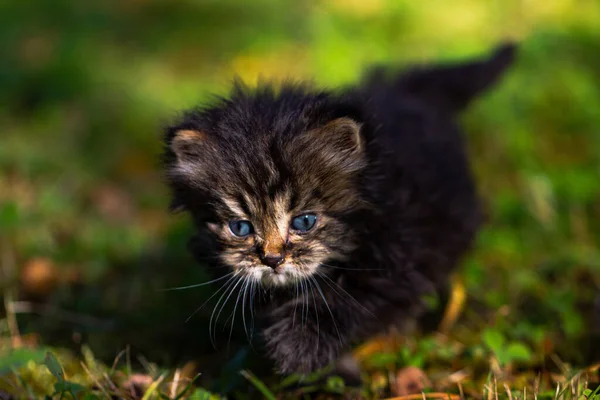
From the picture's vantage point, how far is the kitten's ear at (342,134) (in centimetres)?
236

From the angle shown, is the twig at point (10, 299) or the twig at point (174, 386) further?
the twig at point (10, 299)

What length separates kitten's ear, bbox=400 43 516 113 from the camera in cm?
365

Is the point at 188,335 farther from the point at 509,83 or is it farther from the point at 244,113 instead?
the point at 509,83

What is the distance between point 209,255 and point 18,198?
237 cm

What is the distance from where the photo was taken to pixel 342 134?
2402 mm

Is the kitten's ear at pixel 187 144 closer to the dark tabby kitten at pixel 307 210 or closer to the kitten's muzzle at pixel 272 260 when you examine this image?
the dark tabby kitten at pixel 307 210

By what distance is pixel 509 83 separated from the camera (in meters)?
5.25

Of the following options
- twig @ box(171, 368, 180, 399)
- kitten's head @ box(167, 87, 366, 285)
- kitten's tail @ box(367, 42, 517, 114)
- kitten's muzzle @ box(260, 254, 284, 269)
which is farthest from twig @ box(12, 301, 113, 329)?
kitten's tail @ box(367, 42, 517, 114)

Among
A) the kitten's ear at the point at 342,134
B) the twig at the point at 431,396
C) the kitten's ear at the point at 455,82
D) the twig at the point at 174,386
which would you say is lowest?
the twig at the point at 431,396

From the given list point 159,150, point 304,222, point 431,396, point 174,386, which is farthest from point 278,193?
point 159,150

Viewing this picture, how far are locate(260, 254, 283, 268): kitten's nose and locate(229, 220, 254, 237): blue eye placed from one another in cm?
15

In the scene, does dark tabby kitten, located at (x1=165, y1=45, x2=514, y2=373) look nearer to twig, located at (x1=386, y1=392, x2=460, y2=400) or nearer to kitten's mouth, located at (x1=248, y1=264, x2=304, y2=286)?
kitten's mouth, located at (x1=248, y1=264, x2=304, y2=286)

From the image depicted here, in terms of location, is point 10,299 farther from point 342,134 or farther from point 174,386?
point 342,134

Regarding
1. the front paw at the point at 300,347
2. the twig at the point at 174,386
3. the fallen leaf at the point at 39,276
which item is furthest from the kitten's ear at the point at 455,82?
the fallen leaf at the point at 39,276
